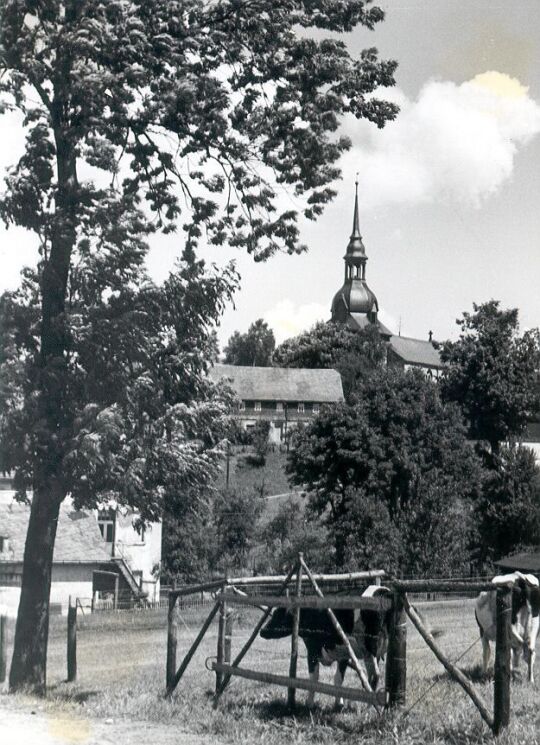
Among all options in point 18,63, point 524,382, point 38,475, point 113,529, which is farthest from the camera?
point 524,382

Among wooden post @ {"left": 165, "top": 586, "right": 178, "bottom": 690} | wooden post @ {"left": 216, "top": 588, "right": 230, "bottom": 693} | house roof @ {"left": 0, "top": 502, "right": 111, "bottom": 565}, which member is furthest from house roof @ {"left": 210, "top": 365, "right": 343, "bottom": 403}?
wooden post @ {"left": 216, "top": 588, "right": 230, "bottom": 693}

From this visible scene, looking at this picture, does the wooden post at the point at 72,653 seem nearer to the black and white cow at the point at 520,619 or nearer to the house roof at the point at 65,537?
the black and white cow at the point at 520,619

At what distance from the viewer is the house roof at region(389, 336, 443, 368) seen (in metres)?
132

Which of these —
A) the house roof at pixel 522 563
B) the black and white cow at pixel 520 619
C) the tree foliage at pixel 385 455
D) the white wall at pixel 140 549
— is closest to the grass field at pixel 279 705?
the black and white cow at pixel 520 619

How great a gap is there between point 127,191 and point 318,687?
832 centimetres

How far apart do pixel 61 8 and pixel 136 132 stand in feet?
6.64

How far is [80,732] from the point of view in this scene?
9453 millimetres

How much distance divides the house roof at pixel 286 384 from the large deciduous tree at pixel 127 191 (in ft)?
290

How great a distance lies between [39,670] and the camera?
1464cm

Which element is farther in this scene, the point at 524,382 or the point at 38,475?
the point at 524,382

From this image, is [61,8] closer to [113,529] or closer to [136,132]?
[136,132]

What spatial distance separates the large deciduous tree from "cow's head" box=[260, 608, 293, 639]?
151 inches

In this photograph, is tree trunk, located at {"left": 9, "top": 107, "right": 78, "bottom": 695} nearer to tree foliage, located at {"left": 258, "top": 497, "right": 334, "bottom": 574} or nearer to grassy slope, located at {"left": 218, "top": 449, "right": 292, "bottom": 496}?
tree foliage, located at {"left": 258, "top": 497, "right": 334, "bottom": 574}

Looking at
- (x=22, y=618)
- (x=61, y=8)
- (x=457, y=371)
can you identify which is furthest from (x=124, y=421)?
(x=457, y=371)
